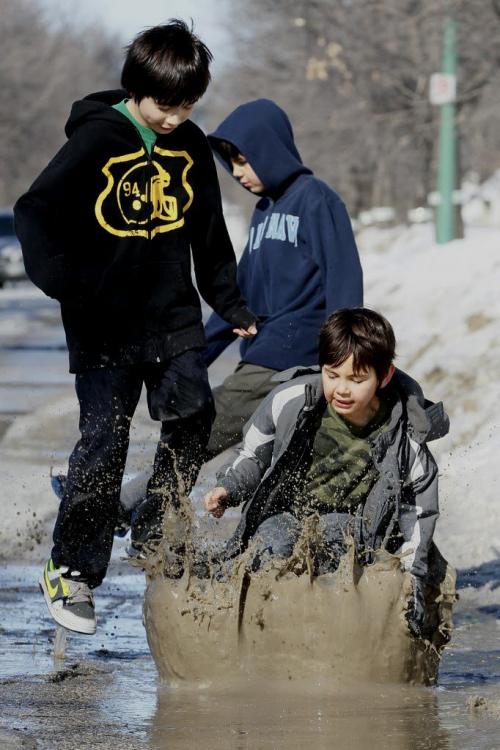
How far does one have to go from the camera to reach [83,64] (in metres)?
76.4

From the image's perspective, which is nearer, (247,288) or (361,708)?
(361,708)

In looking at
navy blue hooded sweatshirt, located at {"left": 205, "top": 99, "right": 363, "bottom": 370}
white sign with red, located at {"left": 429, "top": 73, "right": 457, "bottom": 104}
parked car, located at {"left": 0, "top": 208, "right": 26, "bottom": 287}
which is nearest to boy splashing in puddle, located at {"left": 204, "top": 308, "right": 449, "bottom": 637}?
navy blue hooded sweatshirt, located at {"left": 205, "top": 99, "right": 363, "bottom": 370}

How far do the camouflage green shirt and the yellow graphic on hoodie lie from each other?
2.70ft

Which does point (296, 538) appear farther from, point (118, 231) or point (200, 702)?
point (118, 231)

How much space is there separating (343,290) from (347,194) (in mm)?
45914

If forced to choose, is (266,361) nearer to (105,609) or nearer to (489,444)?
(105,609)

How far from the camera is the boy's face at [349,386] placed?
457 cm

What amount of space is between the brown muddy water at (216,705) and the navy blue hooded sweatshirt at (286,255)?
1178mm

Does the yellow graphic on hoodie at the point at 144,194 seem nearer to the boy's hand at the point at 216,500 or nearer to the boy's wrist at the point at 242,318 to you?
the boy's wrist at the point at 242,318

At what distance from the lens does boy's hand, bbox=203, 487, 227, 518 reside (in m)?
4.49

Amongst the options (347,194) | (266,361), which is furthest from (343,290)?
(347,194)

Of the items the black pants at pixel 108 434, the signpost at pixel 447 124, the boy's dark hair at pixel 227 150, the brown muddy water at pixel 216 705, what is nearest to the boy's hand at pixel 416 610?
the brown muddy water at pixel 216 705

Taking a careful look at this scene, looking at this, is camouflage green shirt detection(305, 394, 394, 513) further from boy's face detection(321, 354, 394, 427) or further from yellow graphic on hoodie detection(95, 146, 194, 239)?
yellow graphic on hoodie detection(95, 146, 194, 239)

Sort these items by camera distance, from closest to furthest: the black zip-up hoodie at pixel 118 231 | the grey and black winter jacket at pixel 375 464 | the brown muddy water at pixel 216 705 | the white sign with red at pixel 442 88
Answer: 1. the brown muddy water at pixel 216 705
2. the grey and black winter jacket at pixel 375 464
3. the black zip-up hoodie at pixel 118 231
4. the white sign with red at pixel 442 88
